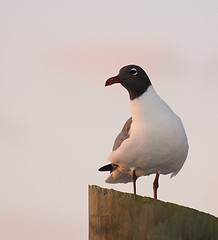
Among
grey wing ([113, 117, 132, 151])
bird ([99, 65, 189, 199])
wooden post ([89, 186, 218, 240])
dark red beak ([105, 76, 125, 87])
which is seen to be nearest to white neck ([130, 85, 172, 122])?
bird ([99, 65, 189, 199])

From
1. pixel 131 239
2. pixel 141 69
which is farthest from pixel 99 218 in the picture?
pixel 141 69

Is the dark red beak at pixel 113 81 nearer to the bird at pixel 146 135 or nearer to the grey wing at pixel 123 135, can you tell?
the bird at pixel 146 135

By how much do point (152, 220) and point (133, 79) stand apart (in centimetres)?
309

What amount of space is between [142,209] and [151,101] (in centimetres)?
277

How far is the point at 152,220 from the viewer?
183 inches

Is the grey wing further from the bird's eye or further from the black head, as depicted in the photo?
the bird's eye

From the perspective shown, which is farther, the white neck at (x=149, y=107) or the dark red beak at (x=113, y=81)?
the dark red beak at (x=113, y=81)

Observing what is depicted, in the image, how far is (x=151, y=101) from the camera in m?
7.09

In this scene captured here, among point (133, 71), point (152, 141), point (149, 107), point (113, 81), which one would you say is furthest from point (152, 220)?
point (133, 71)

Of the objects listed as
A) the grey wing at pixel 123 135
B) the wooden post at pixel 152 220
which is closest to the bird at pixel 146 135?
the grey wing at pixel 123 135

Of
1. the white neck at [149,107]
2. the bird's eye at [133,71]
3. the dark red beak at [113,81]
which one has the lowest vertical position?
the white neck at [149,107]

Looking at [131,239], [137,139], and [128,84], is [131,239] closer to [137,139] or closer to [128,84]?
[137,139]

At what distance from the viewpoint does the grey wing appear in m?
7.22

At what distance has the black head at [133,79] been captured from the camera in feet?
23.5
